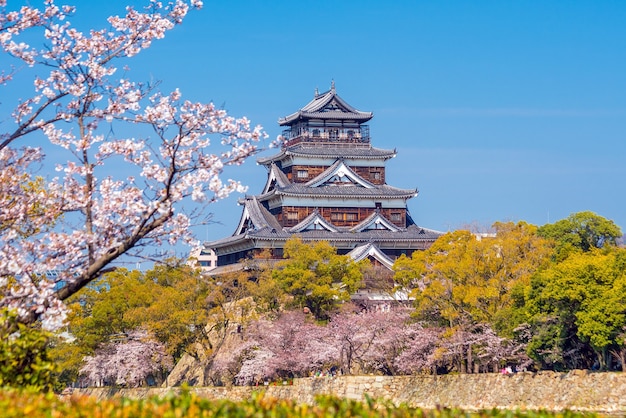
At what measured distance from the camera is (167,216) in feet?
37.2

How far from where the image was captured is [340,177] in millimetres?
54812

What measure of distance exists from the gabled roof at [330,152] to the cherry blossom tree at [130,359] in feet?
54.2

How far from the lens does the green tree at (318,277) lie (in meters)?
40.4

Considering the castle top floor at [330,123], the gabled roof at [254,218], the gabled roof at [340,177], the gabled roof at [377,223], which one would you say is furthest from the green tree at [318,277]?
the castle top floor at [330,123]

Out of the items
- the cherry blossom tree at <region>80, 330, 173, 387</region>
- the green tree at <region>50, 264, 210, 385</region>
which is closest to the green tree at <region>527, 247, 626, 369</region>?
the green tree at <region>50, 264, 210, 385</region>

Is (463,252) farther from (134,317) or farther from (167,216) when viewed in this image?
(167,216)

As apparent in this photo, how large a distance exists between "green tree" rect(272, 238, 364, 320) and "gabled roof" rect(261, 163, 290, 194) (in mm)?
11689

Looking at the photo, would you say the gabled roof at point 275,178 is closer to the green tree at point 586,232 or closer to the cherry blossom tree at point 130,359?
the cherry blossom tree at point 130,359

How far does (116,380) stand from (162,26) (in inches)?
1314

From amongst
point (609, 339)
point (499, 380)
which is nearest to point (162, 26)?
point (609, 339)

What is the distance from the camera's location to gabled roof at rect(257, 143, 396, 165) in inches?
2137

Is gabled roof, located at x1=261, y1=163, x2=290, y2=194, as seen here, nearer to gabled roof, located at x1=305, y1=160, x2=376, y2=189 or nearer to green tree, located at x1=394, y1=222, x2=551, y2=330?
gabled roof, located at x1=305, y1=160, x2=376, y2=189

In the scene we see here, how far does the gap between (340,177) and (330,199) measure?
183cm

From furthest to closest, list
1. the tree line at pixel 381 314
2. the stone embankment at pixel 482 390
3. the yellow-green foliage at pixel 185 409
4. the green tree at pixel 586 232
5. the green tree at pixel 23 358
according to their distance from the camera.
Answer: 1. the green tree at pixel 586 232
2. the tree line at pixel 381 314
3. the stone embankment at pixel 482 390
4. the green tree at pixel 23 358
5. the yellow-green foliage at pixel 185 409
